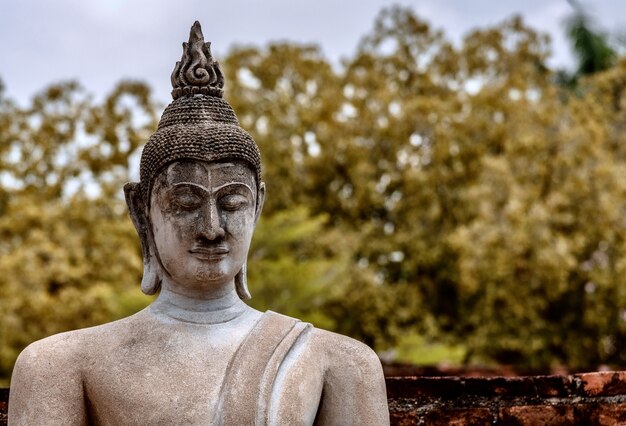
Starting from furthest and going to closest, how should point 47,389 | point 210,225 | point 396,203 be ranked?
point 396,203, point 210,225, point 47,389

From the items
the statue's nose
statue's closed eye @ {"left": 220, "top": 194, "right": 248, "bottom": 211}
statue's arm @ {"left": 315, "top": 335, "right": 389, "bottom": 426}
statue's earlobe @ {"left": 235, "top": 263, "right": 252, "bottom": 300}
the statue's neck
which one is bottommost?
statue's arm @ {"left": 315, "top": 335, "right": 389, "bottom": 426}

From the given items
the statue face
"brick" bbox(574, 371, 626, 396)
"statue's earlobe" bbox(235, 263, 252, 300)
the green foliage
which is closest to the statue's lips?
the statue face

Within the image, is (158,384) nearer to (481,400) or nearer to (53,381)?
(53,381)

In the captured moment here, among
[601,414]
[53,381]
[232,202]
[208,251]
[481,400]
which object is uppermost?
[232,202]

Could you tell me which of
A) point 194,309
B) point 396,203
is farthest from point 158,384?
point 396,203

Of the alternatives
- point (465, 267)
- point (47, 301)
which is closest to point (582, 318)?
point (465, 267)

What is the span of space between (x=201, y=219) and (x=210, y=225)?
35 mm

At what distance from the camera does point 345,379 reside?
8.61ft

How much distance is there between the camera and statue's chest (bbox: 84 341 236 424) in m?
2.47

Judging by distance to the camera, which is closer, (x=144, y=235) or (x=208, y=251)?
(x=208, y=251)

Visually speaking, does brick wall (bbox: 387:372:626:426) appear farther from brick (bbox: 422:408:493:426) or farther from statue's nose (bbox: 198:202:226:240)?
statue's nose (bbox: 198:202:226:240)

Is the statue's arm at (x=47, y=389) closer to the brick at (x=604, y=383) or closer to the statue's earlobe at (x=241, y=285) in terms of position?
the statue's earlobe at (x=241, y=285)

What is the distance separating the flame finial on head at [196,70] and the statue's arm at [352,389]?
867 mm

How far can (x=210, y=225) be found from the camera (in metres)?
2.60
